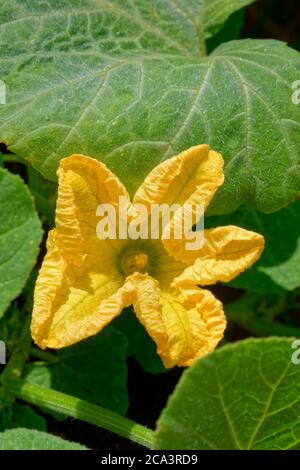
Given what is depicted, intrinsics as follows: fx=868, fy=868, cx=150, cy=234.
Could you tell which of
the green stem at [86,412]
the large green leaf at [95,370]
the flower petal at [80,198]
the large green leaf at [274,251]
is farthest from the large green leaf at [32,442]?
the large green leaf at [274,251]

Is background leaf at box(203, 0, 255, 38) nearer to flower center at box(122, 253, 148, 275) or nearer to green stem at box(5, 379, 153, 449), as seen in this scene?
flower center at box(122, 253, 148, 275)

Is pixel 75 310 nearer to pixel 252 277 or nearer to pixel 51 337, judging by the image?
pixel 51 337

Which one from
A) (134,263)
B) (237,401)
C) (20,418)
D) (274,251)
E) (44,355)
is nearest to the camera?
(237,401)

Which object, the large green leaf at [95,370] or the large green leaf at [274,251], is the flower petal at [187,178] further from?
the large green leaf at [95,370]

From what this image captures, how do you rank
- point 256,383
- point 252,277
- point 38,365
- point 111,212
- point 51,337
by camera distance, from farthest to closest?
point 252,277, point 38,365, point 111,212, point 51,337, point 256,383

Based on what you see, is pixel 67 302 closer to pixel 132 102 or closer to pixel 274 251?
pixel 132 102

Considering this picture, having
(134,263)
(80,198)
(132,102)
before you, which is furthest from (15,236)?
(132,102)

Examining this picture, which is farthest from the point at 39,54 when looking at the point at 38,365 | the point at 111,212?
the point at 38,365

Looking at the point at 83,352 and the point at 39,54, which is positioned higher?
the point at 39,54
